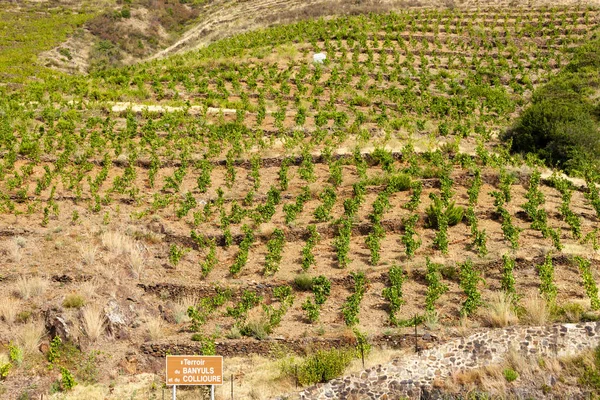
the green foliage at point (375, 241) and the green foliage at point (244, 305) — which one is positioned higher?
the green foliage at point (375, 241)

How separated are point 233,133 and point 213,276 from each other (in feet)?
31.6

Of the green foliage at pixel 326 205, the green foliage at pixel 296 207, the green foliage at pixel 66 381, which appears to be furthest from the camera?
the green foliage at pixel 326 205

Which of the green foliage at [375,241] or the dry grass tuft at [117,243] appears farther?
the green foliage at [375,241]

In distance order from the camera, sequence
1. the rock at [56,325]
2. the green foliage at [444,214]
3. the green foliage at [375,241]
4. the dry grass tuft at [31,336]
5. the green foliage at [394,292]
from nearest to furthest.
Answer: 1. the dry grass tuft at [31,336]
2. the rock at [56,325]
3. the green foliage at [394,292]
4. the green foliage at [375,241]
5. the green foliage at [444,214]

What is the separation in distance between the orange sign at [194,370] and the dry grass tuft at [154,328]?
3.38 meters

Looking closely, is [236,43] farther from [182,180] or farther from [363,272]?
[363,272]

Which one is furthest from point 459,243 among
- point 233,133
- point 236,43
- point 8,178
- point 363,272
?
point 236,43

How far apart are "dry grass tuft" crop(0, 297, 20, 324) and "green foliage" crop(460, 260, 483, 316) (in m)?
9.01

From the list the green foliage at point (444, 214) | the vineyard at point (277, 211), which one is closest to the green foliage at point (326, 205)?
the vineyard at point (277, 211)

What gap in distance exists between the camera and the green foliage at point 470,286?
1277 cm

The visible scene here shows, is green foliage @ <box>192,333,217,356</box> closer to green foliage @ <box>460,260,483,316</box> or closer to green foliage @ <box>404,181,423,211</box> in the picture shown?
green foliage @ <box>460,260,483,316</box>

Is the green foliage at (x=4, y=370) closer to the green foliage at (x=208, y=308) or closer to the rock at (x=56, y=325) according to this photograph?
the rock at (x=56, y=325)

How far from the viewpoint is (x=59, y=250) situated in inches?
584

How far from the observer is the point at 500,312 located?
474 inches
